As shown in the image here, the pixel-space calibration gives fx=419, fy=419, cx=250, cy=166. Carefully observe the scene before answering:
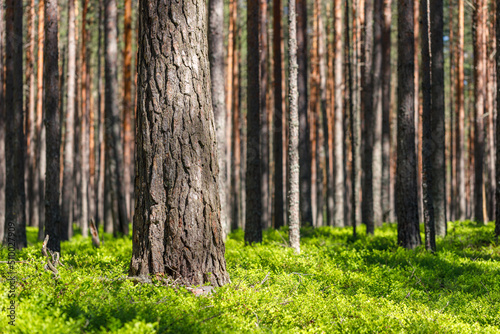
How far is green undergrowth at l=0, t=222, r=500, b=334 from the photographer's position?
3.52 metres

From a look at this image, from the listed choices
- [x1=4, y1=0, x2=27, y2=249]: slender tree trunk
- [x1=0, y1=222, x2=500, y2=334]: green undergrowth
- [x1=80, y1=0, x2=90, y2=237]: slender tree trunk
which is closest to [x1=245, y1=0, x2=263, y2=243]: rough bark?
[x1=0, y1=222, x2=500, y2=334]: green undergrowth

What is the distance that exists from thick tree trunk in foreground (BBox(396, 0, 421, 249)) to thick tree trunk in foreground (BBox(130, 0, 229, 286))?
5.66m

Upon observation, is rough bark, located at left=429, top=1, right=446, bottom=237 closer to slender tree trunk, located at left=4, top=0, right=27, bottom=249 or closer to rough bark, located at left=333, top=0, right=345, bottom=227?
rough bark, located at left=333, top=0, right=345, bottom=227

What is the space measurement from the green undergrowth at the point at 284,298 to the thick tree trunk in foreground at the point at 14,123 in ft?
15.8

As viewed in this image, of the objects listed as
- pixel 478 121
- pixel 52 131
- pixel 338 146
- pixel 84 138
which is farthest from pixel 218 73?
pixel 478 121

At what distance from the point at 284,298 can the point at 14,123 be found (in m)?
9.93

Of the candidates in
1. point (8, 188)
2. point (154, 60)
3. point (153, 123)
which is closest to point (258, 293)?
point (153, 123)

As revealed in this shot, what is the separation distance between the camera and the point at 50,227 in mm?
8984

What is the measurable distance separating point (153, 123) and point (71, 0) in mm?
12289

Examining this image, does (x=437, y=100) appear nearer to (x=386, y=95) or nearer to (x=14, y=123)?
(x=386, y=95)

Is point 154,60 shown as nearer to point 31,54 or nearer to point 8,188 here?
point 8,188

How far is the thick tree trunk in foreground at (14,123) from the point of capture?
1038 cm

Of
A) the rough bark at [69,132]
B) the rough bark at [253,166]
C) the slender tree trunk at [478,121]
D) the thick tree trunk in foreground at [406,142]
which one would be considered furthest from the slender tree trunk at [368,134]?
the rough bark at [69,132]

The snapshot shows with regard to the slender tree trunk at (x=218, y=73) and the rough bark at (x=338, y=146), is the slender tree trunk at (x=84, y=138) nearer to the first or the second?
the slender tree trunk at (x=218, y=73)
